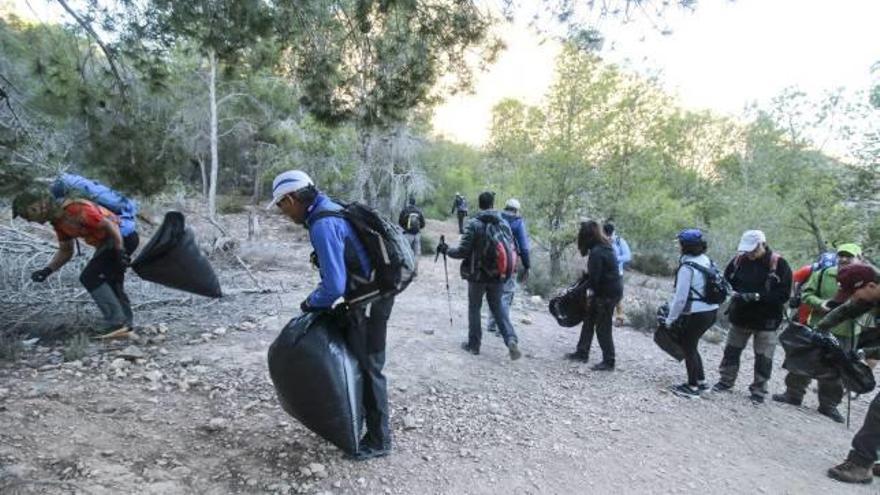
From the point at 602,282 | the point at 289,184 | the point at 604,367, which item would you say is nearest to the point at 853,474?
the point at 604,367

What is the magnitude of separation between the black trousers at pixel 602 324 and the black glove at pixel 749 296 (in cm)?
105

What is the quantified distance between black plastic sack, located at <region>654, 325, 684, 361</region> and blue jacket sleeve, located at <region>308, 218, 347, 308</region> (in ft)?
11.2

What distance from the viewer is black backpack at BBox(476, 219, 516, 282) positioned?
16.6ft

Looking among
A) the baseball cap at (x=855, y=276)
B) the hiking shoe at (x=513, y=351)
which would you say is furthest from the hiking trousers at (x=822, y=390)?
the hiking shoe at (x=513, y=351)

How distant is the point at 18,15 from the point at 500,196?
34.8ft

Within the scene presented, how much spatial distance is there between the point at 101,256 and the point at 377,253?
10.3ft

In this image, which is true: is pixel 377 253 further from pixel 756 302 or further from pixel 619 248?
pixel 619 248

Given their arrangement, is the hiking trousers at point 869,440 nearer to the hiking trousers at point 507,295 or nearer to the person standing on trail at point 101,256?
the hiking trousers at point 507,295

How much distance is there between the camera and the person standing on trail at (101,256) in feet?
14.8

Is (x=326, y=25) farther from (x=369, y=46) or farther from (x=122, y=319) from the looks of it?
(x=122, y=319)

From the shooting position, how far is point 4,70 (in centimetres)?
380

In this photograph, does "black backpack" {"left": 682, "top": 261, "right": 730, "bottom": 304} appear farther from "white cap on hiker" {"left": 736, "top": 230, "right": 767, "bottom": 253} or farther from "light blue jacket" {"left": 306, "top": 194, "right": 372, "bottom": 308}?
"light blue jacket" {"left": 306, "top": 194, "right": 372, "bottom": 308}

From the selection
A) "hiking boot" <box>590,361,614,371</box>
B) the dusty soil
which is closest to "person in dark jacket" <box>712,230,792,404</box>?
the dusty soil

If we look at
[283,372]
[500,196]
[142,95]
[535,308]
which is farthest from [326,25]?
[500,196]
